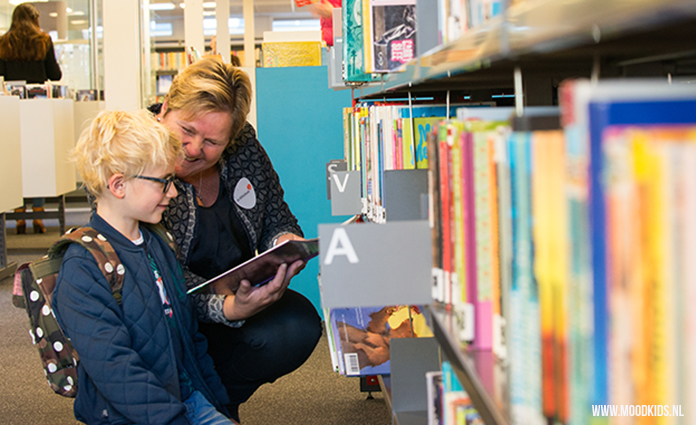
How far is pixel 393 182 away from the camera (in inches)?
52.6

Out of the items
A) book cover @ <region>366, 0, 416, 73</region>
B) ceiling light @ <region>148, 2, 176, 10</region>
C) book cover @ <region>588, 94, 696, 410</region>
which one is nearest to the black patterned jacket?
book cover @ <region>366, 0, 416, 73</region>

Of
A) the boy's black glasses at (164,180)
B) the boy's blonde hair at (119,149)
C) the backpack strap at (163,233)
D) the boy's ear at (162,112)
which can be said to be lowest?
the backpack strap at (163,233)

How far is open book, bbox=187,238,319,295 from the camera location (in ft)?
4.61

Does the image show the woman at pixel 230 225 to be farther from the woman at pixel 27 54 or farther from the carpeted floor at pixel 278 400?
the woman at pixel 27 54

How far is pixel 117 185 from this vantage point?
4.73 ft

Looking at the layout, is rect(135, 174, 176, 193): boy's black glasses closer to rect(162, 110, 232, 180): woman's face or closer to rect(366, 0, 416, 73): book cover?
rect(162, 110, 232, 180): woman's face

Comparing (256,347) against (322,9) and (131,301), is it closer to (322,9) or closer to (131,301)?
(131,301)

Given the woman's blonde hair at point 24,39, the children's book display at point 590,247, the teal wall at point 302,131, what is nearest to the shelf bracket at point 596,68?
the children's book display at point 590,247

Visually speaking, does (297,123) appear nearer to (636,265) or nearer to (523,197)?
(523,197)

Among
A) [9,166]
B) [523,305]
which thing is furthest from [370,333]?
[9,166]

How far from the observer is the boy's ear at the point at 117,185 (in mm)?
1430

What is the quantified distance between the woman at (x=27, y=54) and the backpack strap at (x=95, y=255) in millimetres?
5304

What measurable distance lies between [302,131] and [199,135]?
1659 millimetres

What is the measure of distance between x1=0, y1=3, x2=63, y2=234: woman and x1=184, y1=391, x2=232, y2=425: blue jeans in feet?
17.4
